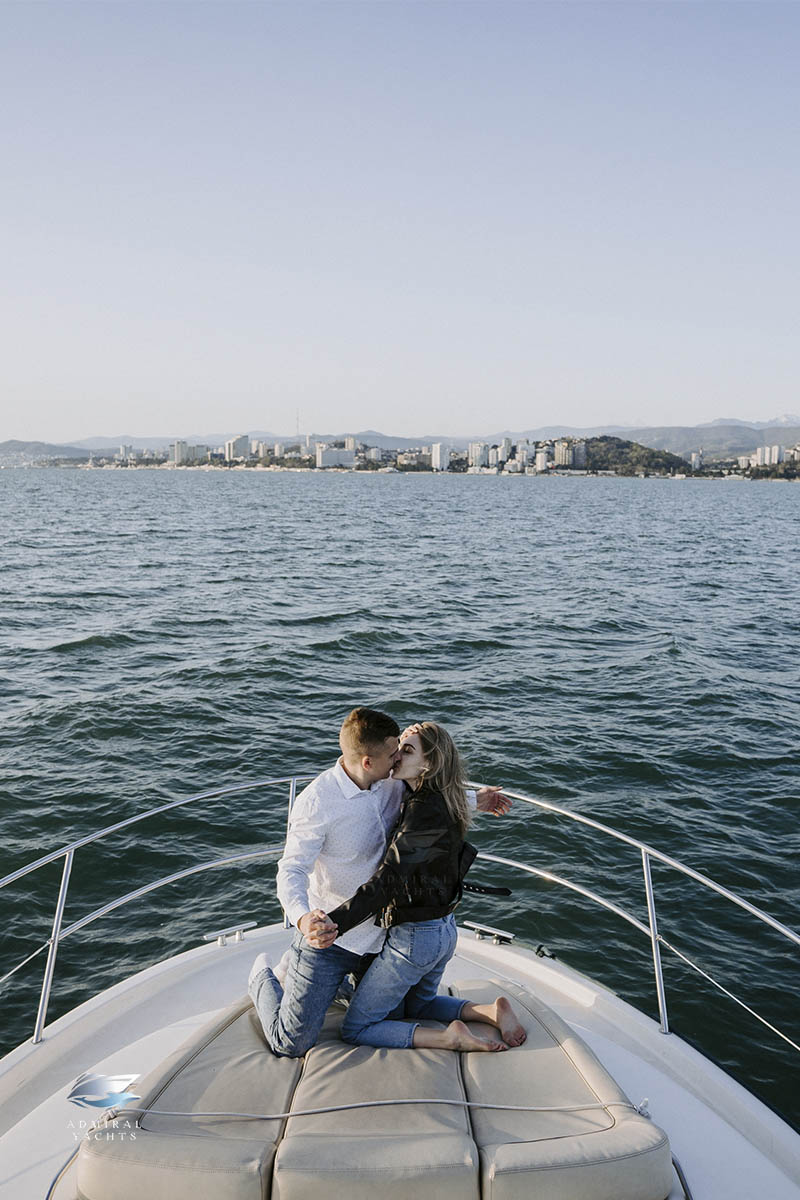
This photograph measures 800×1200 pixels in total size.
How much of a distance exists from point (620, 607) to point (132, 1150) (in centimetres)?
2630

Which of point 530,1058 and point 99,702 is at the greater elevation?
point 530,1058

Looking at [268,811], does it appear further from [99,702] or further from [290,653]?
[290,653]

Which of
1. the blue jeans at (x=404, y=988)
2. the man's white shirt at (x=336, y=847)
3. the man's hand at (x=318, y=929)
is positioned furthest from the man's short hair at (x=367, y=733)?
the blue jeans at (x=404, y=988)

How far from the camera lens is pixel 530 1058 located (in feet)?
11.5

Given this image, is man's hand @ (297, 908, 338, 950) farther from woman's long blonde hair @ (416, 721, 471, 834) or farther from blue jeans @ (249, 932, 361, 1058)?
woman's long blonde hair @ (416, 721, 471, 834)

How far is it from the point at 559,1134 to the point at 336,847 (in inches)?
57.0

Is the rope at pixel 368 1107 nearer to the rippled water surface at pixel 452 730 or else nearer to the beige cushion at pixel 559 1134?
the beige cushion at pixel 559 1134

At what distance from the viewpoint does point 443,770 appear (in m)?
3.86

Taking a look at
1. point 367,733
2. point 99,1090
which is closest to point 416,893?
point 367,733

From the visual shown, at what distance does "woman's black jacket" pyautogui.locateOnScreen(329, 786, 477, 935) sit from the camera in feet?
12.5

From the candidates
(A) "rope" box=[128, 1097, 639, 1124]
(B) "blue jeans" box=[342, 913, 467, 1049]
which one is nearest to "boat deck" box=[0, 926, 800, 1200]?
(A) "rope" box=[128, 1097, 639, 1124]

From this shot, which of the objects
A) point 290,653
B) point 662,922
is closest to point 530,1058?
point 662,922

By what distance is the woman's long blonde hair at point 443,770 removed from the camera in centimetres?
385

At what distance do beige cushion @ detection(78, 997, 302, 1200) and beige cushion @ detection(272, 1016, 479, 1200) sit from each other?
87 mm
